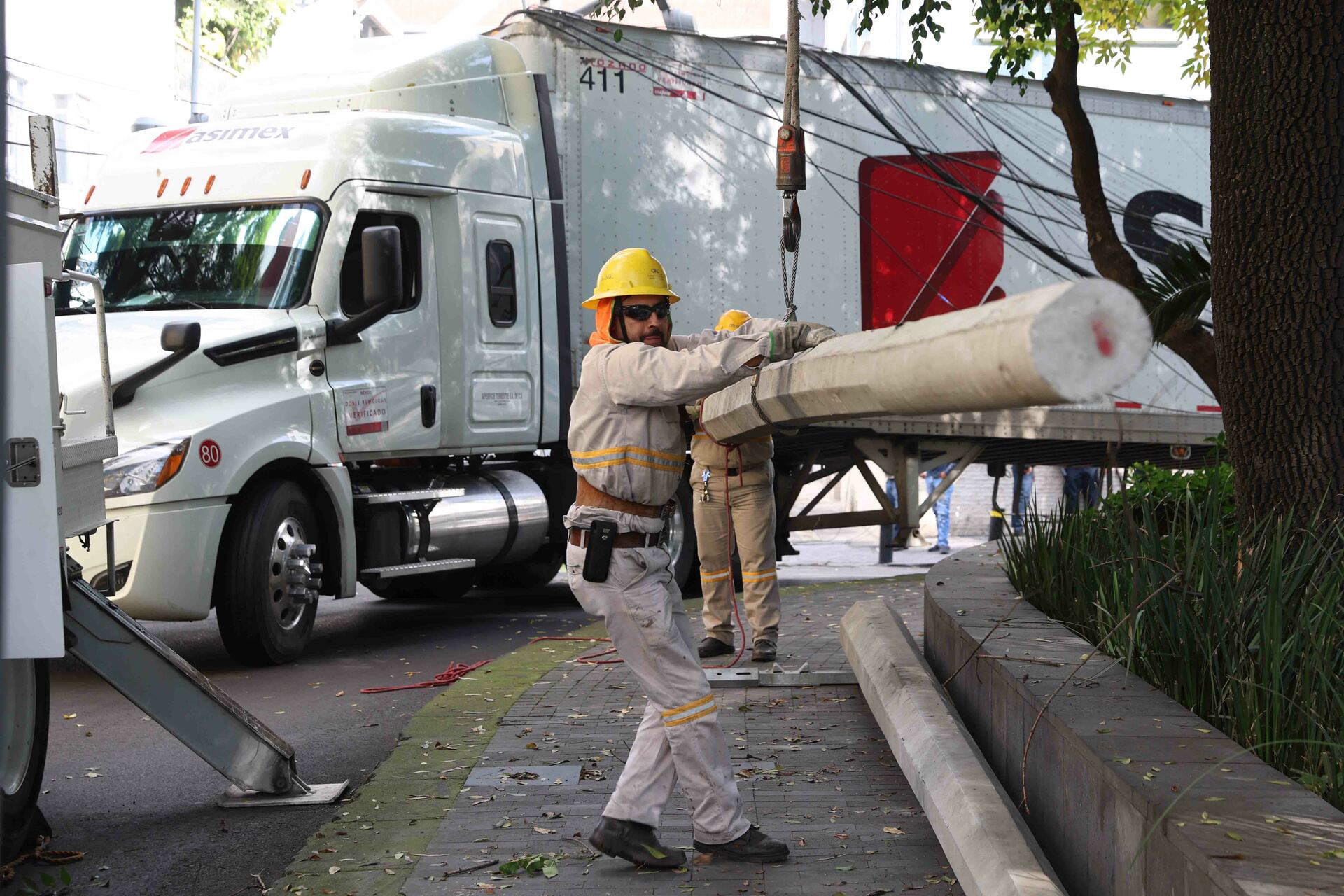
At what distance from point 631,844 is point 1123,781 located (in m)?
1.76

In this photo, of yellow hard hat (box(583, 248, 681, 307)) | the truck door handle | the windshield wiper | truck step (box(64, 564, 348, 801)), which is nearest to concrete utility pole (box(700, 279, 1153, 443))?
yellow hard hat (box(583, 248, 681, 307))

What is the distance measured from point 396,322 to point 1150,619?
6.17 metres

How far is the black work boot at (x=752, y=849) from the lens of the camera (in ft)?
14.9

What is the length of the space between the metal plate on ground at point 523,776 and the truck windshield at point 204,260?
4193mm

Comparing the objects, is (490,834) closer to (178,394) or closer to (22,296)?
(22,296)

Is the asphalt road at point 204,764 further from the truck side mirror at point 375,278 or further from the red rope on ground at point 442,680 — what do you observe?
the truck side mirror at point 375,278

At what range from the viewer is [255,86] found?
10.5m

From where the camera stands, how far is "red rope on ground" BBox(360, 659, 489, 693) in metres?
7.91

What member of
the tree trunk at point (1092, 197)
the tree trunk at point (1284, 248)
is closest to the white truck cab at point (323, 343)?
the tree trunk at point (1092, 197)

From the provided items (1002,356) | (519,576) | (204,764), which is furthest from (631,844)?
(519,576)

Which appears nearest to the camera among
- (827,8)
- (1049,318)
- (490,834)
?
(1049,318)

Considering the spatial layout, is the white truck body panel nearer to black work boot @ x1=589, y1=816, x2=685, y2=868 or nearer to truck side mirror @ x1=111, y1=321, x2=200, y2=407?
black work boot @ x1=589, y1=816, x2=685, y2=868

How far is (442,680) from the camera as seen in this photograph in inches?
320

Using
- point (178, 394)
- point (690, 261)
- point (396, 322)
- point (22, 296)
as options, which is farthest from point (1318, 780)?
point (690, 261)
